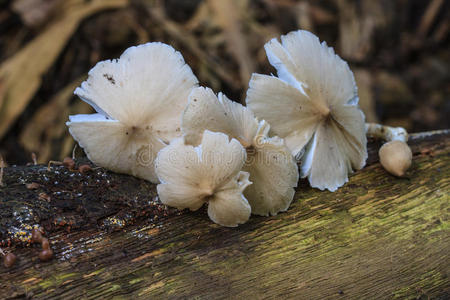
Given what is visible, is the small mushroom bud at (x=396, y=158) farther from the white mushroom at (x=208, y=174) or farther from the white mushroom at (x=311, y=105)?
the white mushroom at (x=208, y=174)

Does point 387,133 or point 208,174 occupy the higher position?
point 208,174

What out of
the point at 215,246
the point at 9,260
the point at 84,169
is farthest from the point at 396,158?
the point at 9,260

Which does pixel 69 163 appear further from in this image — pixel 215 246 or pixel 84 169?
pixel 215 246

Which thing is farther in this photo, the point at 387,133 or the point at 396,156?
the point at 387,133

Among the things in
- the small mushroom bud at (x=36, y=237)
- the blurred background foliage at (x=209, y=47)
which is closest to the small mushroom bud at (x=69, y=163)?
the small mushroom bud at (x=36, y=237)

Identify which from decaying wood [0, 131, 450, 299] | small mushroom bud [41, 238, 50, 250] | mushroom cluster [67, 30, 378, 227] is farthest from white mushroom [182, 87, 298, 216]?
small mushroom bud [41, 238, 50, 250]

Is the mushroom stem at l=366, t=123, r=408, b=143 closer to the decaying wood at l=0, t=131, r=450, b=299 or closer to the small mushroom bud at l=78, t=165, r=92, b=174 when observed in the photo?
the decaying wood at l=0, t=131, r=450, b=299
